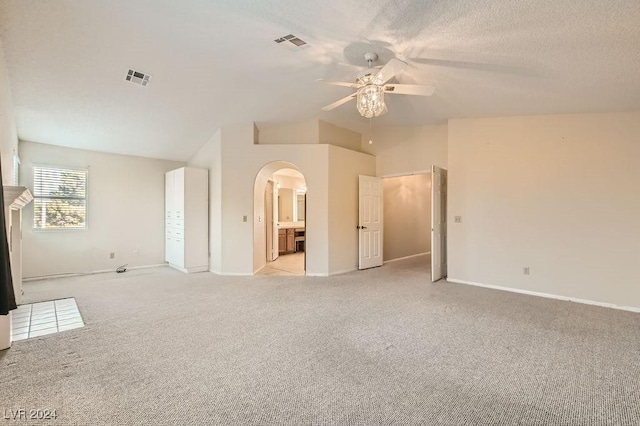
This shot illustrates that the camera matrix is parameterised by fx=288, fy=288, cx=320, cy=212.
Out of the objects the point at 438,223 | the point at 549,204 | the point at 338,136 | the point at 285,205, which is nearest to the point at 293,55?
the point at 338,136

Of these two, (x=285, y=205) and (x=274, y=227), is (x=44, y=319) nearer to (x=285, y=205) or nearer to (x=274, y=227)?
(x=274, y=227)

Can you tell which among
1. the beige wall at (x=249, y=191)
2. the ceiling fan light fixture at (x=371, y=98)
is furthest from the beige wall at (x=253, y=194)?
the ceiling fan light fixture at (x=371, y=98)

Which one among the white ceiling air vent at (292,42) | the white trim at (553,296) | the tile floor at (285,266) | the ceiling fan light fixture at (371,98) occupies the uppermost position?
the white ceiling air vent at (292,42)

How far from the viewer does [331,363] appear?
2.37 metres

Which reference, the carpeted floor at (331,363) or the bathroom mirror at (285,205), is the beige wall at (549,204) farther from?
the bathroom mirror at (285,205)

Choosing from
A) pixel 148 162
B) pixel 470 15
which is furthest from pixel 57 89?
pixel 470 15

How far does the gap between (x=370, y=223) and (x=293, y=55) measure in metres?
3.81

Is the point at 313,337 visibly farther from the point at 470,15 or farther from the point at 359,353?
the point at 470,15

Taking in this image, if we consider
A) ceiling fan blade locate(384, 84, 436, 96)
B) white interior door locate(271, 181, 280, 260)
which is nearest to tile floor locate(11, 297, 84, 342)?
white interior door locate(271, 181, 280, 260)

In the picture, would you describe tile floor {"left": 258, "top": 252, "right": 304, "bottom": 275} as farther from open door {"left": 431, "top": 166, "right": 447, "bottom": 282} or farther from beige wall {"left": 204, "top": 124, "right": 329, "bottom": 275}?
open door {"left": 431, "top": 166, "right": 447, "bottom": 282}

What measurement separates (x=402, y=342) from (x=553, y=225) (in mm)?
3211

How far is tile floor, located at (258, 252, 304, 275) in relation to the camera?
589 centimetres

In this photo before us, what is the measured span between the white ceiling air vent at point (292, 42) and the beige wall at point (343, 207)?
2.45m

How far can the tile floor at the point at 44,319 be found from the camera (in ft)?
9.88
